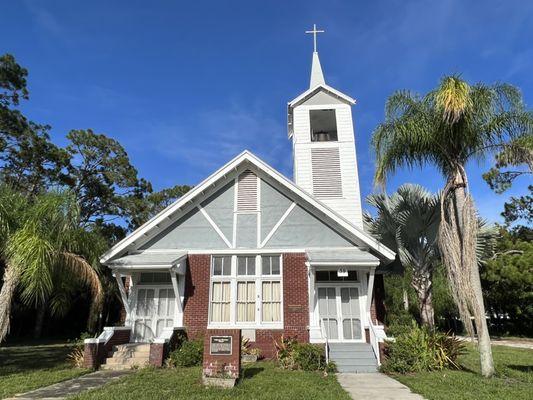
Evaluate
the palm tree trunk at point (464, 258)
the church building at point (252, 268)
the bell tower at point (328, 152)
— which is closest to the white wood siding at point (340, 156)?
the bell tower at point (328, 152)

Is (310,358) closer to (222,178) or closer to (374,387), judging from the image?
(374,387)

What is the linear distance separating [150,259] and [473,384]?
1015cm

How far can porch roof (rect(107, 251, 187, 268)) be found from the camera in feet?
42.0

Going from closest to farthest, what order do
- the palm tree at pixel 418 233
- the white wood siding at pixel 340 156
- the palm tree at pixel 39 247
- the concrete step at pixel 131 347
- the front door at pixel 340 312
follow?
the palm tree at pixel 39 247
the concrete step at pixel 131 347
the front door at pixel 340 312
the palm tree at pixel 418 233
the white wood siding at pixel 340 156

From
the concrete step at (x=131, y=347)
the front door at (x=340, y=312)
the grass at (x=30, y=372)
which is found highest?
the front door at (x=340, y=312)

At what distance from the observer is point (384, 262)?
13867 millimetres

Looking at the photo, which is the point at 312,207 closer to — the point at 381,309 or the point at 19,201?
the point at 381,309

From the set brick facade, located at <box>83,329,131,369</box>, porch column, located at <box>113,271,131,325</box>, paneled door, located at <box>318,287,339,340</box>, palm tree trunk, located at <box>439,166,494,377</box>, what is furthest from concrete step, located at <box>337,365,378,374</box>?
porch column, located at <box>113,271,131,325</box>

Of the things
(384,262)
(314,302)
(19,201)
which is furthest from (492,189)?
(19,201)

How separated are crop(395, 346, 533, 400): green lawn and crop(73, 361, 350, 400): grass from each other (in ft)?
6.13

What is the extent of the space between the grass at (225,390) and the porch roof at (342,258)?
3533 millimetres

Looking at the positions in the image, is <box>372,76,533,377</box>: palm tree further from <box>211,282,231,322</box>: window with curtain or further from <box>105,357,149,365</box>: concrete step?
<box>105,357,149,365</box>: concrete step

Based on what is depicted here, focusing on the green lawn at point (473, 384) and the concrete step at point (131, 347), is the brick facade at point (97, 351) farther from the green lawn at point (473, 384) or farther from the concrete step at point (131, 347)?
the green lawn at point (473, 384)

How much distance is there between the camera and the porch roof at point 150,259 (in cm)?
1281
